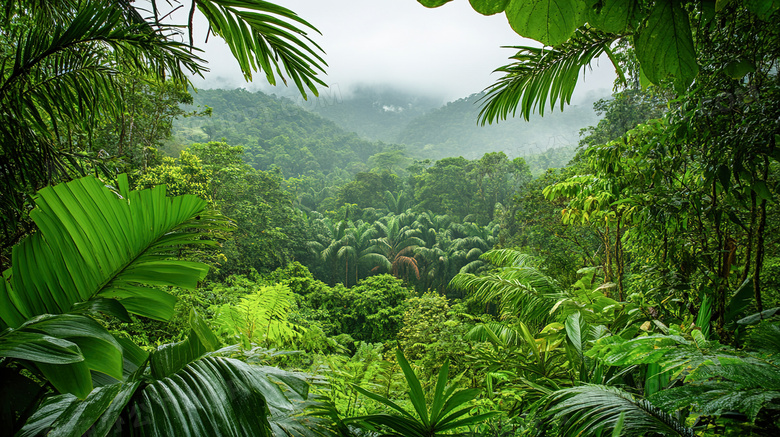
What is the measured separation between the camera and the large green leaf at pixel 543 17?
35cm

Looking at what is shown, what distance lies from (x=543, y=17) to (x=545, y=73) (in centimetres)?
135

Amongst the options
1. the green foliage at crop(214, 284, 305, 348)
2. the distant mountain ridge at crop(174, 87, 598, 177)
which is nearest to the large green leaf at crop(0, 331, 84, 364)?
the distant mountain ridge at crop(174, 87, 598, 177)

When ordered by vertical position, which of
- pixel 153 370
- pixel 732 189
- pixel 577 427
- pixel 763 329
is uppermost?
pixel 732 189

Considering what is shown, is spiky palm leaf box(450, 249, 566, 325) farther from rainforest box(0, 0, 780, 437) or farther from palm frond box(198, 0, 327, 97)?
palm frond box(198, 0, 327, 97)

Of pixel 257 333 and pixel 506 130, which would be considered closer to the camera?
pixel 257 333

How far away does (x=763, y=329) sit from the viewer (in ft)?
2.77

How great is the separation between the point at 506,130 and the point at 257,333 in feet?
208

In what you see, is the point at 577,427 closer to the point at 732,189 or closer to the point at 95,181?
the point at 732,189

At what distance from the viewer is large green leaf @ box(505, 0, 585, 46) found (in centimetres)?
35

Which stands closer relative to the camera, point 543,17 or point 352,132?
point 543,17

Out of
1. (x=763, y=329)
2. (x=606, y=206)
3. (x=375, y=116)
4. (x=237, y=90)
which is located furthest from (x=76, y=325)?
(x=375, y=116)

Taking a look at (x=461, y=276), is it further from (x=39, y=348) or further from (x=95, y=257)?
(x=39, y=348)

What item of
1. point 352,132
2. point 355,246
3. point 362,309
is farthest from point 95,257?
point 352,132

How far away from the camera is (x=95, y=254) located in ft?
2.44
